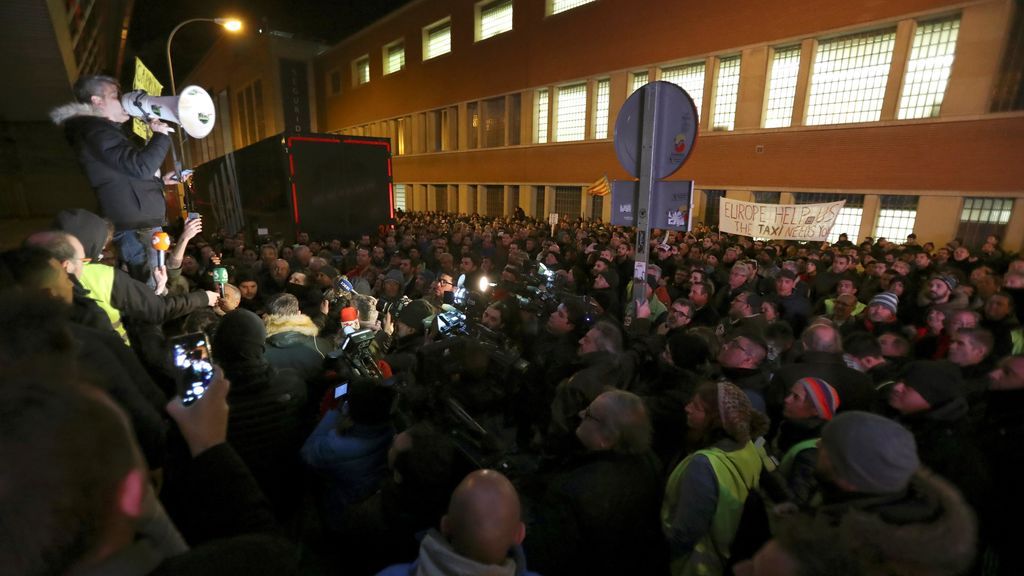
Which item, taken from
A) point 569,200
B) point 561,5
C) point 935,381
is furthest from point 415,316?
point 561,5

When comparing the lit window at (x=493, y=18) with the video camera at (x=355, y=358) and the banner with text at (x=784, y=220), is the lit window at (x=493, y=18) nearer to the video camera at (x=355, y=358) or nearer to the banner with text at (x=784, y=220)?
the banner with text at (x=784, y=220)

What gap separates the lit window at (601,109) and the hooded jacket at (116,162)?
58.2ft

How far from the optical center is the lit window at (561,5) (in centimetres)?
1965

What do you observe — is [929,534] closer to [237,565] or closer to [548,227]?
[237,565]

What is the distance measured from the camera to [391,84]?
30141 millimetres

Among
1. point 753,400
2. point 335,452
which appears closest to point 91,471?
point 335,452

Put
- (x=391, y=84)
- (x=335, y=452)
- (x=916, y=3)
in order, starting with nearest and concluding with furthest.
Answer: (x=335, y=452), (x=916, y=3), (x=391, y=84)

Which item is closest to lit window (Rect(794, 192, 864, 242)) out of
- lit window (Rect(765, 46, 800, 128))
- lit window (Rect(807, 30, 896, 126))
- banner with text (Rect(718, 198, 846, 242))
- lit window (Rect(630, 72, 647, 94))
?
lit window (Rect(807, 30, 896, 126))

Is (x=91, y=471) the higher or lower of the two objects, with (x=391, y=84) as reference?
lower

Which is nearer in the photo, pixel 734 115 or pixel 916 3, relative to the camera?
pixel 916 3

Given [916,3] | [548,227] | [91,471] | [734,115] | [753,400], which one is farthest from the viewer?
Result: [548,227]

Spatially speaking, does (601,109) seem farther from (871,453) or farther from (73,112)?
(871,453)

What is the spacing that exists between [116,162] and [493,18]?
23881 millimetres

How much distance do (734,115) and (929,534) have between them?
16876 millimetres
